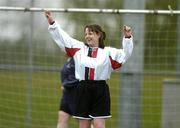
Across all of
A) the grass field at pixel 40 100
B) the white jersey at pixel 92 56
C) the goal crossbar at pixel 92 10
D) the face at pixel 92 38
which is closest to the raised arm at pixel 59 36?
the white jersey at pixel 92 56

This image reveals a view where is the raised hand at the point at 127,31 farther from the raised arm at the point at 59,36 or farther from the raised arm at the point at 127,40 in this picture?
the raised arm at the point at 59,36

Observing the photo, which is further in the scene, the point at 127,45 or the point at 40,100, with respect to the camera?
the point at 40,100

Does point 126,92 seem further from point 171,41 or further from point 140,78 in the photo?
point 171,41

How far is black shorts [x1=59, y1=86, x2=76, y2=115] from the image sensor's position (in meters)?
7.95

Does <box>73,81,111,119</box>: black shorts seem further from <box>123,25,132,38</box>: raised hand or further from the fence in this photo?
the fence

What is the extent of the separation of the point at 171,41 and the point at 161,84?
640 mm

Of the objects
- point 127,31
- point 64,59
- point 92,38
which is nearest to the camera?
point 127,31

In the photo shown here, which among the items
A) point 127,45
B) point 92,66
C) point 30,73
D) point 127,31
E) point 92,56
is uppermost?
point 127,31

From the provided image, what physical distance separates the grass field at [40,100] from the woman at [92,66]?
5.64ft

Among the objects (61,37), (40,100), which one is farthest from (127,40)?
(40,100)

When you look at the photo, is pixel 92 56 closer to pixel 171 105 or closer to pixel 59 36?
pixel 59 36

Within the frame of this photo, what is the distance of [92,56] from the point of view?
7.59m

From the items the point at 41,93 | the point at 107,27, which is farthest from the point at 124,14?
the point at 41,93

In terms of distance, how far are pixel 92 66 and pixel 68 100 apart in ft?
2.79
